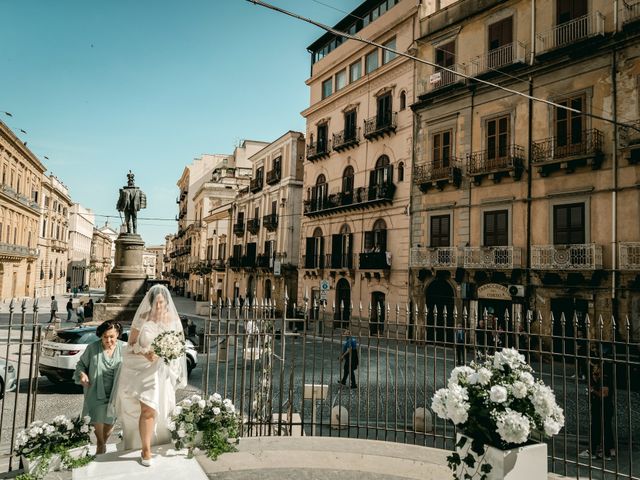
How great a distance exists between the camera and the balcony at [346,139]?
25.8m

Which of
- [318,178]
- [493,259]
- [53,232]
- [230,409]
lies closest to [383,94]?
[318,178]

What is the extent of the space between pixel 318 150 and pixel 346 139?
3225mm

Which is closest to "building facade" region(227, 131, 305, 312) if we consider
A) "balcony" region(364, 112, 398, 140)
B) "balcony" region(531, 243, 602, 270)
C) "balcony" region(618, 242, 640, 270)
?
"balcony" region(364, 112, 398, 140)

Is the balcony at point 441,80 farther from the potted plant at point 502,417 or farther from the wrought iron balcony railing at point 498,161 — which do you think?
the potted plant at point 502,417

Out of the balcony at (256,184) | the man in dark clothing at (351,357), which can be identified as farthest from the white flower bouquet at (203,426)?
the balcony at (256,184)

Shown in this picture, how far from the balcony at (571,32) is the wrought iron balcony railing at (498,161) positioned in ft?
12.9

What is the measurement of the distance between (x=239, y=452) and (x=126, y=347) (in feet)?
6.23

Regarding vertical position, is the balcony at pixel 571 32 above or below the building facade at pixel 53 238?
above

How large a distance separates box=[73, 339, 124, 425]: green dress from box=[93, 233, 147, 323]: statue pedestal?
38.8 ft

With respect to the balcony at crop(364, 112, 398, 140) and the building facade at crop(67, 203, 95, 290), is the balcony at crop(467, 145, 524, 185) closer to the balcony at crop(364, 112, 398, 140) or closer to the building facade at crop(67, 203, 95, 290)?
the balcony at crop(364, 112, 398, 140)

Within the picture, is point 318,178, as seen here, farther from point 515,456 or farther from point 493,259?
point 515,456

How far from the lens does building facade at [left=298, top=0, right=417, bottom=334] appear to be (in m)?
22.7

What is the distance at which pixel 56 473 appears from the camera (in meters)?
4.66

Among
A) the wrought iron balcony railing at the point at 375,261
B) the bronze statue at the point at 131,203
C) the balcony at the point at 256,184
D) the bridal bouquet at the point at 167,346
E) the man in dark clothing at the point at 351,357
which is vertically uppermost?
the balcony at the point at 256,184
